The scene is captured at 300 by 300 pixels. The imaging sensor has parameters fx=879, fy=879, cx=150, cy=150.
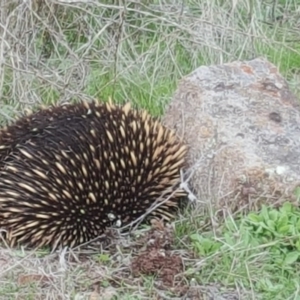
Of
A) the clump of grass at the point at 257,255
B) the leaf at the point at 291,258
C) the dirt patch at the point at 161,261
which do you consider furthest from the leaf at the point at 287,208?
the dirt patch at the point at 161,261

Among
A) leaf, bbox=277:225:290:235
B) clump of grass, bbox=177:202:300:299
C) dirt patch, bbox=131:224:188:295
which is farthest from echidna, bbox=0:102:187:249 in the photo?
leaf, bbox=277:225:290:235

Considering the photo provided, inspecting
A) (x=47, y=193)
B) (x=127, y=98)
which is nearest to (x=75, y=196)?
(x=47, y=193)

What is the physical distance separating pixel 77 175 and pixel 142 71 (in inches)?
50.9

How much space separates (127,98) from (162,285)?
151 cm

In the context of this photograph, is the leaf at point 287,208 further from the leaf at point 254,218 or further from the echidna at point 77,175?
the echidna at point 77,175

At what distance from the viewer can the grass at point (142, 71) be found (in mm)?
2832

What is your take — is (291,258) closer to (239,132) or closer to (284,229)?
(284,229)

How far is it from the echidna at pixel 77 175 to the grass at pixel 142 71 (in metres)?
0.09

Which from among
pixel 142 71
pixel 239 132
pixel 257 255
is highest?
pixel 239 132

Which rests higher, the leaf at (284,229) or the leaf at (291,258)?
the leaf at (284,229)

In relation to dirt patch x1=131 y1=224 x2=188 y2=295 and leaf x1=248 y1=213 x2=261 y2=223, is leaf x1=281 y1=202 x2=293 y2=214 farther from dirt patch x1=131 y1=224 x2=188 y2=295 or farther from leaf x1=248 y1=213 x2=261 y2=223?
dirt patch x1=131 y1=224 x2=188 y2=295

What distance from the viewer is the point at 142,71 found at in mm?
4285

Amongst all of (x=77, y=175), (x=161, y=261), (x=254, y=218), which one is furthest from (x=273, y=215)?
(x=77, y=175)

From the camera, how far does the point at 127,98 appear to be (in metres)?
4.12
